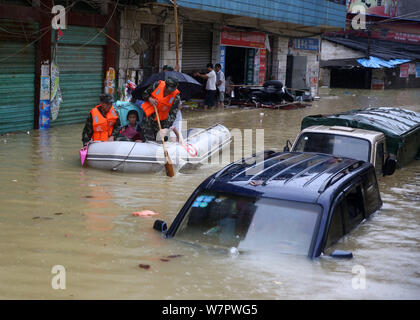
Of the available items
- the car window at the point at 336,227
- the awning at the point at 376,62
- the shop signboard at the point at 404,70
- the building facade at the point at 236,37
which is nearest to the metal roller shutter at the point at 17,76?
the building facade at the point at 236,37

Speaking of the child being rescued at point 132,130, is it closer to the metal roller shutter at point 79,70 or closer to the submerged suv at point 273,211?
the metal roller shutter at point 79,70

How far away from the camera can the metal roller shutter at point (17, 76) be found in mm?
14375

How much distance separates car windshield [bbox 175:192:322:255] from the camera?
547cm

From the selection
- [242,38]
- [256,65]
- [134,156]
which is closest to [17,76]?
[134,156]

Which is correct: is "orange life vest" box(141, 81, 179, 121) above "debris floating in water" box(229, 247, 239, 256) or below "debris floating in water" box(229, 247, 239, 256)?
above

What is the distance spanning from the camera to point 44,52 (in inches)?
610

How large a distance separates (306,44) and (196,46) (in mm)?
9887

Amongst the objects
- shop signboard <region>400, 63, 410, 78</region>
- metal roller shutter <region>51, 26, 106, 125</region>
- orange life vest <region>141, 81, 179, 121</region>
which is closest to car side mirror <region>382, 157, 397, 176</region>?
orange life vest <region>141, 81, 179, 121</region>

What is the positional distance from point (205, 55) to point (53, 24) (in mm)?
9970

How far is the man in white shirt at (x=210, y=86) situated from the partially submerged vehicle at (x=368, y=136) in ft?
32.0

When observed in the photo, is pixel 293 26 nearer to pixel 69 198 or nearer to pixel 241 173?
pixel 69 198

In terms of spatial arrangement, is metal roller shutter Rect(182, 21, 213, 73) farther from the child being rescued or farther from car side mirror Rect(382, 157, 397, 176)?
car side mirror Rect(382, 157, 397, 176)

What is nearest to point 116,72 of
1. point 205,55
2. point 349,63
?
point 205,55

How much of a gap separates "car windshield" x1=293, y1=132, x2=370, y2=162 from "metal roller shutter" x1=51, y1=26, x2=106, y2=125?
8589mm
